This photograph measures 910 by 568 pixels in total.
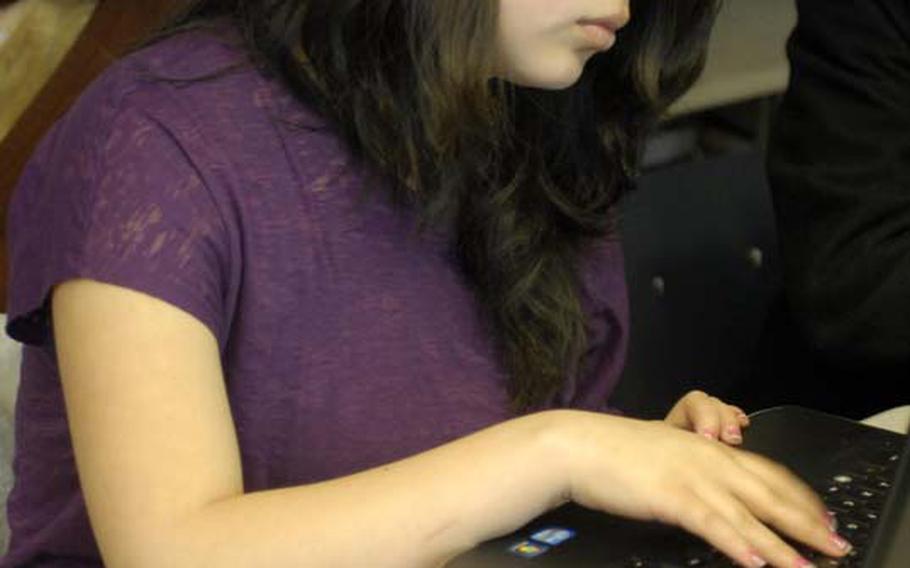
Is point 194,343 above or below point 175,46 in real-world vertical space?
below

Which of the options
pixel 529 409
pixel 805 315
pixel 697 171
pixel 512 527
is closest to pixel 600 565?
pixel 512 527

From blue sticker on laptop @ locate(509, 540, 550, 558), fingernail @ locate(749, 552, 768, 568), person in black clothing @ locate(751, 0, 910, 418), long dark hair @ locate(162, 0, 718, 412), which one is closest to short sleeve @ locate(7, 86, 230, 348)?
long dark hair @ locate(162, 0, 718, 412)

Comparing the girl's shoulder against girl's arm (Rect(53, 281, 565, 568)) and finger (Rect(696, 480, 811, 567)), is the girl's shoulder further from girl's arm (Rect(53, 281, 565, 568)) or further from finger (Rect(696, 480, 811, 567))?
A: finger (Rect(696, 480, 811, 567))

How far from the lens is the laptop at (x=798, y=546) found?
0.68 m

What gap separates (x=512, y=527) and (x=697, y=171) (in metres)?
0.92

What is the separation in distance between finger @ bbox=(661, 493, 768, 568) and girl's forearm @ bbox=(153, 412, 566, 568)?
2.7 inches

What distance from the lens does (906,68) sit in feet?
4.19

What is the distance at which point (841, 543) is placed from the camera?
69 centimetres

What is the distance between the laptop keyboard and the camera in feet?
2.24

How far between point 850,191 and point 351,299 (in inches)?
20.7

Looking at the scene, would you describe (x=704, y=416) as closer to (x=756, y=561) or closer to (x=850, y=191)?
(x=756, y=561)

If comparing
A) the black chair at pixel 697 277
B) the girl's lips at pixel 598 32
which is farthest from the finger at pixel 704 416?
the black chair at pixel 697 277

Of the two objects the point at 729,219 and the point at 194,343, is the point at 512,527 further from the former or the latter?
the point at 729,219

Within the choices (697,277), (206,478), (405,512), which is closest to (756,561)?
(405,512)
